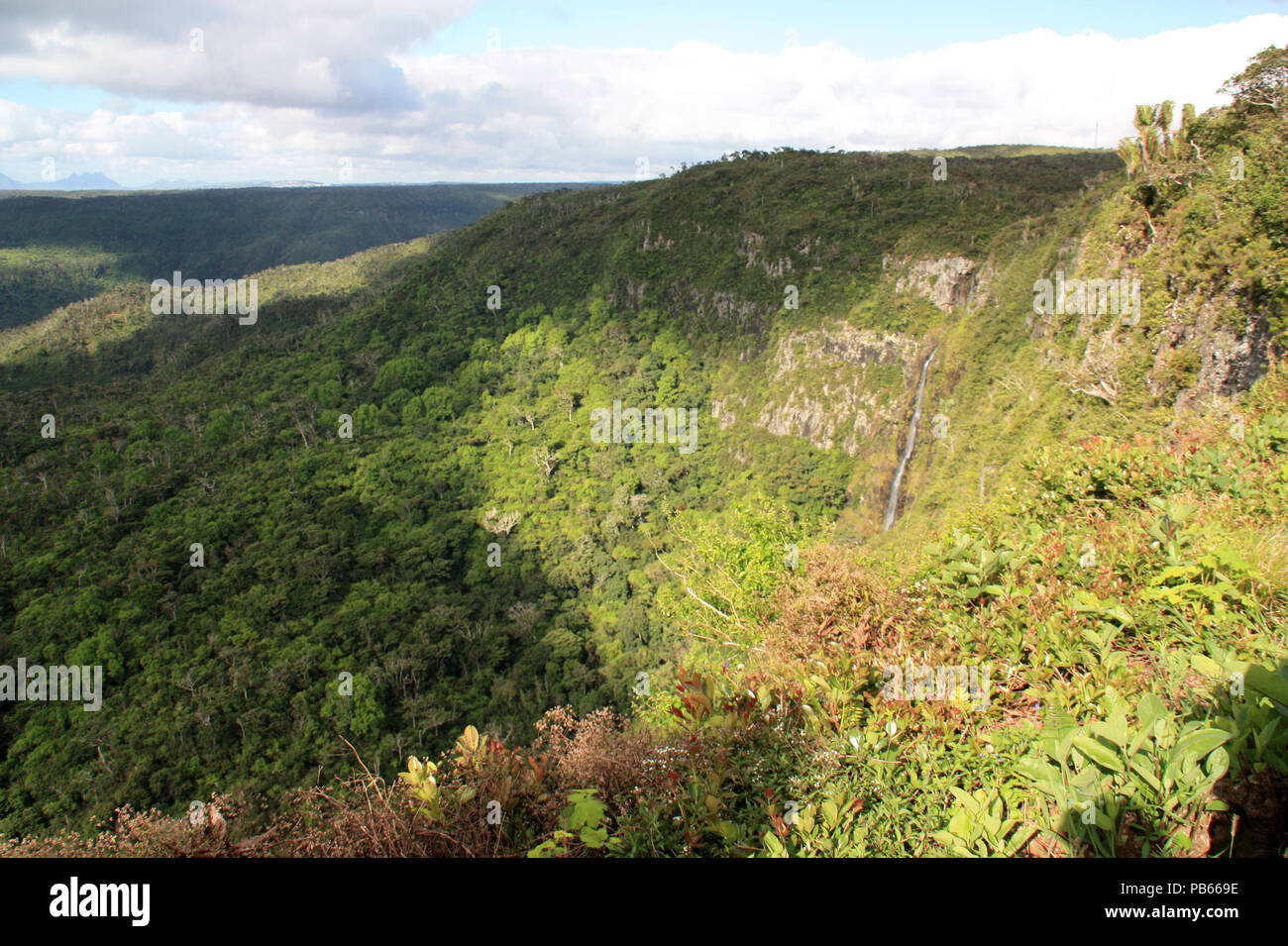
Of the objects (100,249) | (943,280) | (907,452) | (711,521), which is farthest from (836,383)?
(100,249)

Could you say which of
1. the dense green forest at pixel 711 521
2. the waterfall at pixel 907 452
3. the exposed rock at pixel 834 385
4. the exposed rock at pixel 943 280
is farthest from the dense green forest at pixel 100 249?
the waterfall at pixel 907 452

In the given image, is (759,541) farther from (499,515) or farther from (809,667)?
(499,515)

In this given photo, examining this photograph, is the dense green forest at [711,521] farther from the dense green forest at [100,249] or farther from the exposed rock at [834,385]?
the dense green forest at [100,249]

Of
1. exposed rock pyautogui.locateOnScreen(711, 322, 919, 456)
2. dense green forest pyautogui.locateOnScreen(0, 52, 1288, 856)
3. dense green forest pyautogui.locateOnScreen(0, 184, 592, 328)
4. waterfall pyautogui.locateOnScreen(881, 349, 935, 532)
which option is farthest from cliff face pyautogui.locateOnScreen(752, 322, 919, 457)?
dense green forest pyautogui.locateOnScreen(0, 184, 592, 328)

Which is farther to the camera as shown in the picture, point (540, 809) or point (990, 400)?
point (990, 400)

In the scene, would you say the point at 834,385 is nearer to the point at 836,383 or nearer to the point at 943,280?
the point at 836,383
